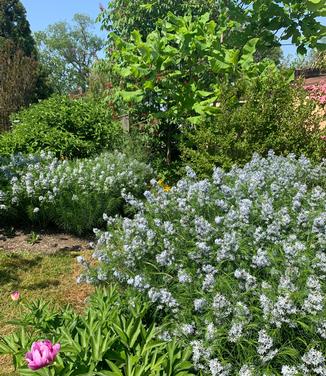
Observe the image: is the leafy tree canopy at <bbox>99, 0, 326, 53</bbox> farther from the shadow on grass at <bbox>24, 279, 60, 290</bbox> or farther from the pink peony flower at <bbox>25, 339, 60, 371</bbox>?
the pink peony flower at <bbox>25, 339, 60, 371</bbox>

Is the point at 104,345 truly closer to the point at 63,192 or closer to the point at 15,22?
the point at 63,192

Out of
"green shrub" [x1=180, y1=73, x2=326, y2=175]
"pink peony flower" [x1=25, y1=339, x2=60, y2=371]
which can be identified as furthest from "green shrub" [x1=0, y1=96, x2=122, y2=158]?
"pink peony flower" [x1=25, y1=339, x2=60, y2=371]

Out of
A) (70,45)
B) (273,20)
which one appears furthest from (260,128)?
(70,45)

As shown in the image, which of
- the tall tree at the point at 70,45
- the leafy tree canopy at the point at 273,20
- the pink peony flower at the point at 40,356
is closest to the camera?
the pink peony flower at the point at 40,356

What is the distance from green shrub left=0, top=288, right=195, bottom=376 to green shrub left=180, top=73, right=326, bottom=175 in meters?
3.43

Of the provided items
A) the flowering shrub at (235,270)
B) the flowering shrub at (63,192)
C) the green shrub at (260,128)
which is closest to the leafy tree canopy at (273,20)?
the green shrub at (260,128)

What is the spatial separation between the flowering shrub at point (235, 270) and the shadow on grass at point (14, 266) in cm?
148

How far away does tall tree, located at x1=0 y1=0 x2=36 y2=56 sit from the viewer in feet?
95.6

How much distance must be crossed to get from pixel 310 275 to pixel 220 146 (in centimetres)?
357

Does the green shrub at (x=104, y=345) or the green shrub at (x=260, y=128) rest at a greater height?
the green shrub at (x=260, y=128)

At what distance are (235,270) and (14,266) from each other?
9.46ft

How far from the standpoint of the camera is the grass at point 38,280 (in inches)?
156

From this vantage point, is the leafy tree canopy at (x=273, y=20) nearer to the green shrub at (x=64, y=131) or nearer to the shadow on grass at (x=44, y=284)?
the green shrub at (x=64, y=131)

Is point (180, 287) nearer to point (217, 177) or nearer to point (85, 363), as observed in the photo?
point (85, 363)
